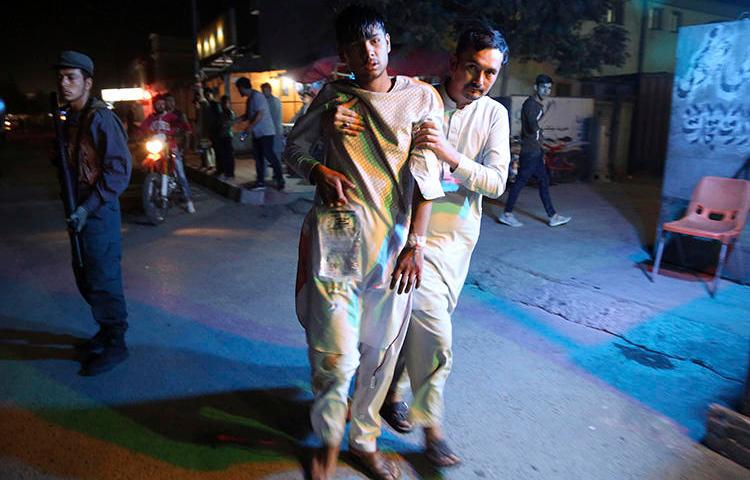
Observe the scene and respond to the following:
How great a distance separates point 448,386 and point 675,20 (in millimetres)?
23698

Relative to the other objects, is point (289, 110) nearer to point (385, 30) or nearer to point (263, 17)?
point (263, 17)

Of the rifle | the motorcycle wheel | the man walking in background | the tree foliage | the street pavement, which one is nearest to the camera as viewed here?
the street pavement

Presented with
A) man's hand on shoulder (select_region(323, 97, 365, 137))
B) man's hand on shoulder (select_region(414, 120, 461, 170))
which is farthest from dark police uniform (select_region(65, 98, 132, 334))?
man's hand on shoulder (select_region(414, 120, 461, 170))

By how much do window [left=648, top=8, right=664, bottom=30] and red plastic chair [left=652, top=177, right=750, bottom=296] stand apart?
18.6 metres

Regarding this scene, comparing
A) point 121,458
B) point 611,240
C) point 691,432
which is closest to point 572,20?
point 611,240

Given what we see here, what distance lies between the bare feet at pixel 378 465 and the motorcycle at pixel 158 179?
658 centimetres

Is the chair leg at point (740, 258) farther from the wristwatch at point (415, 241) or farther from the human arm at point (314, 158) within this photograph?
the human arm at point (314, 158)

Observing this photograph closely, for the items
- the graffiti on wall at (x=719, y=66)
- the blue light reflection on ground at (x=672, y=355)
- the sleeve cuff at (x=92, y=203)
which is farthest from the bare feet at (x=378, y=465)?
the graffiti on wall at (x=719, y=66)

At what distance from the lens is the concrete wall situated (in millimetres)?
5012

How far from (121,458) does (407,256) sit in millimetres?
1792

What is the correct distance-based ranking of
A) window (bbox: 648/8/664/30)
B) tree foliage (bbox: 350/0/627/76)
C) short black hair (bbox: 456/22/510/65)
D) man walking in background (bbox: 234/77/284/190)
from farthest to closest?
window (bbox: 648/8/664/30), tree foliage (bbox: 350/0/627/76), man walking in background (bbox: 234/77/284/190), short black hair (bbox: 456/22/510/65)

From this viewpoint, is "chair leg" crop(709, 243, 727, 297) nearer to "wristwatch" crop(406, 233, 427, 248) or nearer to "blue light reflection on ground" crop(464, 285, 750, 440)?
"blue light reflection on ground" crop(464, 285, 750, 440)

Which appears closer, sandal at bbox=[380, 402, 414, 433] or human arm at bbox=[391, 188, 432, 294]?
human arm at bbox=[391, 188, 432, 294]

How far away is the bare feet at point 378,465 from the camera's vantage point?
98.3 inches
